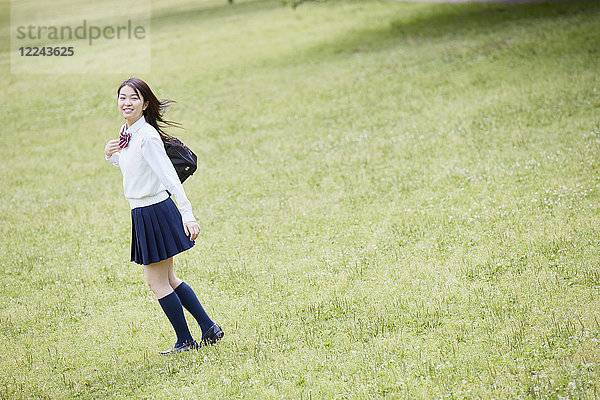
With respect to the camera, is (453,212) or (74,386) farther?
(453,212)

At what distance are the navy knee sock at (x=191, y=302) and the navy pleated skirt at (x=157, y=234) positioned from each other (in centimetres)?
55

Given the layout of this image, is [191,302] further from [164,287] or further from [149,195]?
[149,195]

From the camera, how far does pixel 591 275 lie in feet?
25.4

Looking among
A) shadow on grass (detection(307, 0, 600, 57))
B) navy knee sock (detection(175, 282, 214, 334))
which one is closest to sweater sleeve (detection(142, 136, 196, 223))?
navy knee sock (detection(175, 282, 214, 334))

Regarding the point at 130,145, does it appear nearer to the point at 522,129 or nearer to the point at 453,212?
the point at 453,212

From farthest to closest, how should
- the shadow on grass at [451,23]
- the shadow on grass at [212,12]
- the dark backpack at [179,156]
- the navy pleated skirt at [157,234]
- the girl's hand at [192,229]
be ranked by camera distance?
the shadow on grass at [212,12]
the shadow on grass at [451,23]
the dark backpack at [179,156]
the navy pleated skirt at [157,234]
the girl's hand at [192,229]

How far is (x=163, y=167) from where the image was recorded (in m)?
6.54

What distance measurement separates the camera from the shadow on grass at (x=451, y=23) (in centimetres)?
2627

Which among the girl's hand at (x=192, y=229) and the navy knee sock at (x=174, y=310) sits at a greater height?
the girl's hand at (x=192, y=229)

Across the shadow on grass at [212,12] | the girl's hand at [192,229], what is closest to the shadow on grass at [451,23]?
the shadow on grass at [212,12]

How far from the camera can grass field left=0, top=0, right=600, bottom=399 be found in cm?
664

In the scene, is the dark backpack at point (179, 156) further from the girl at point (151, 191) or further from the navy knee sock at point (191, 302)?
the navy knee sock at point (191, 302)

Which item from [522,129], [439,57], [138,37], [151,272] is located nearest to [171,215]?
[151,272]

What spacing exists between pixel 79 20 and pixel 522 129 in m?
42.2
